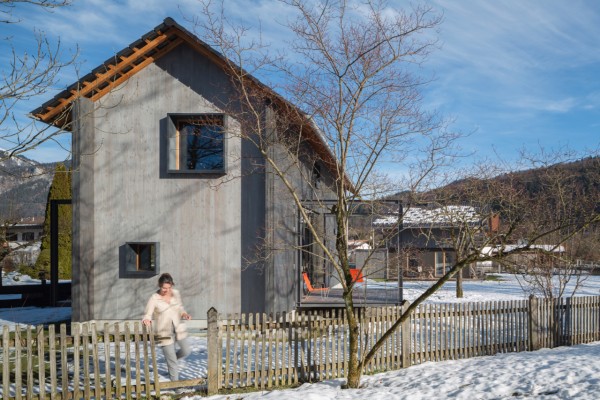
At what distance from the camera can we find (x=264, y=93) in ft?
37.4

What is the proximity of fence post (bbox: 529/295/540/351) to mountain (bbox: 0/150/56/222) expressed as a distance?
1033cm

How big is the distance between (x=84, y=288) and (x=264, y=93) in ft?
21.8

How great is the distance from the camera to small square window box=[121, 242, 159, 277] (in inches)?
497

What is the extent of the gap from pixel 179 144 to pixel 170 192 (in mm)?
1303

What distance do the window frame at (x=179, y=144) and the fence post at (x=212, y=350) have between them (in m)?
5.30

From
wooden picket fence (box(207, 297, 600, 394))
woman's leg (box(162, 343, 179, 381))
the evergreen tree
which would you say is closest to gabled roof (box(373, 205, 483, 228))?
wooden picket fence (box(207, 297, 600, 394))

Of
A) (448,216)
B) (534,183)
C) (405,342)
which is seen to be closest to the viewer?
(405,342)

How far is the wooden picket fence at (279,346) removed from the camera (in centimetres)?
717

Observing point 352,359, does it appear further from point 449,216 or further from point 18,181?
point 18,181

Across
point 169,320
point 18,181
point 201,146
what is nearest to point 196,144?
point 201,146

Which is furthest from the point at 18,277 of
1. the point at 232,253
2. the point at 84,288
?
the point at 232,253

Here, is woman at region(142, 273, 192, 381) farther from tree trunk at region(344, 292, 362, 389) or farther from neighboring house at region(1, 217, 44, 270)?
neighboring house at region(1, 217, 44, 270)

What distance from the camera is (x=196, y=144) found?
12977 millimetres

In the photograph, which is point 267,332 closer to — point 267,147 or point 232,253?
point 232,253
